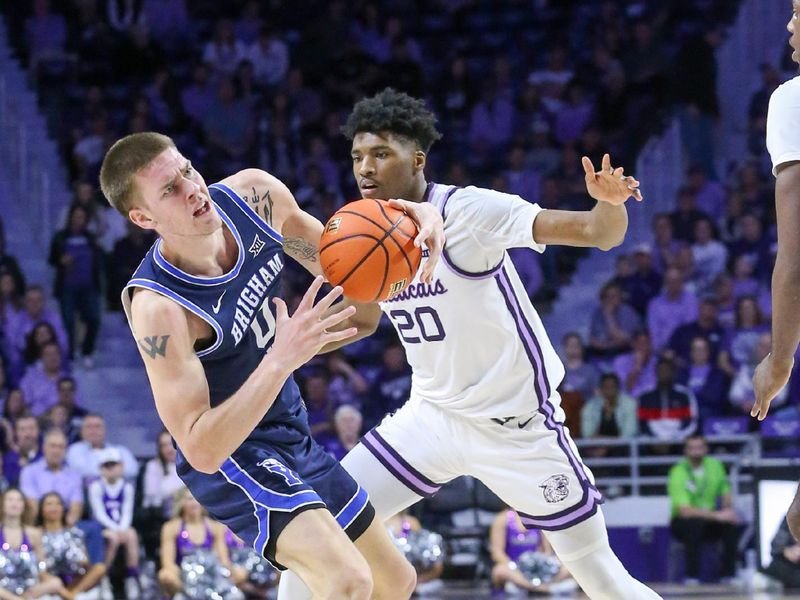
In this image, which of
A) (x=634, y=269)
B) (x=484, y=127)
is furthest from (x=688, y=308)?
(x=484, y=127)

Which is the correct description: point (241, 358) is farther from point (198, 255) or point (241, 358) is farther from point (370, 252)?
point (370, 252)

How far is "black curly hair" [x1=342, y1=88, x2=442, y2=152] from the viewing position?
210 inches

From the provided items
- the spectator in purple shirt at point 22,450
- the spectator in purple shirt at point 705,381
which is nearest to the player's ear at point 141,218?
the spectator in purple shirt at point 22,450

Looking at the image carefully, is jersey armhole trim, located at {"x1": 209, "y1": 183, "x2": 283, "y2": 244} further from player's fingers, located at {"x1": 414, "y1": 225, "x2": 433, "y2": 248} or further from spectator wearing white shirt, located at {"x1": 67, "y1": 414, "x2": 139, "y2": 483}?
spectator wearing white shirt, located at {"x1": 67, "y1": 414, "x2": 139, "y2": 483}

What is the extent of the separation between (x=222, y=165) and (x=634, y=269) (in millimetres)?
4818

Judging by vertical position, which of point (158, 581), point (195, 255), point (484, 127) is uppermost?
point (484, 127)

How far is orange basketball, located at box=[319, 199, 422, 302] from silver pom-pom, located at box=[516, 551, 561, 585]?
576 centimetres

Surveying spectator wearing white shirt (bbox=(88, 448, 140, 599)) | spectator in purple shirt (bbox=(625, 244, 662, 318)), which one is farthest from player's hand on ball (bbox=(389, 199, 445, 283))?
spectator in purple shirt (bbox=(625, 244, 662, 318))

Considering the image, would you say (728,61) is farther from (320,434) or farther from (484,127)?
(320,434)

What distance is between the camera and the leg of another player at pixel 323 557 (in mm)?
4258

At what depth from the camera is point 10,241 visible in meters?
14.6

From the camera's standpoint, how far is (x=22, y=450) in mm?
11000

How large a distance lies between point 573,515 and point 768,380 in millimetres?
1433

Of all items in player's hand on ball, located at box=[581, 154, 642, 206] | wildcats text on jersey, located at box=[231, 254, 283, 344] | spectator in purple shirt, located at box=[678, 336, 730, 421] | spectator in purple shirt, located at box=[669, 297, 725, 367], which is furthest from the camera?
spectator in purple shirt, located at box=[669, 297, 725, 367]
